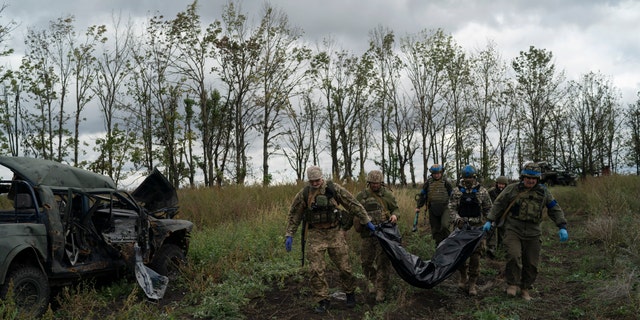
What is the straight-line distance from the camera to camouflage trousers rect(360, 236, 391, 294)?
6.90m

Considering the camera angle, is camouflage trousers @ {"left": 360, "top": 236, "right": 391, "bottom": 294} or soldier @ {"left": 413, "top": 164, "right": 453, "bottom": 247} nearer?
camouflage trousers @ {"left": 360, "top": 236, "right": 391, "bottom": 294}

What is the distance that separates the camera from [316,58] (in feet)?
116

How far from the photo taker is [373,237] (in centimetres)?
699

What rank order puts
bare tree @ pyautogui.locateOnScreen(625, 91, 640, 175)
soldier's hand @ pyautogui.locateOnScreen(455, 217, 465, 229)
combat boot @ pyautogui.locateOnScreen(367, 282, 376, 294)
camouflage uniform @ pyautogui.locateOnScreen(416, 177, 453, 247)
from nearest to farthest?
combat boot @ pyautogui.locateOnScreen(367, 282, 376, 294) < soldier's hand @ pyautogui.locateOnScreen(455, 217, 465, 229) < camouflage uniform @ pyautogui.locateOnScreen(416, 177, 453, 247) < bare tree @ pyautogui.locateOnScreen(625, 91, 640, 175)

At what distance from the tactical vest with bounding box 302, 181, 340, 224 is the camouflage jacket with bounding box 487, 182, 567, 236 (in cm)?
232

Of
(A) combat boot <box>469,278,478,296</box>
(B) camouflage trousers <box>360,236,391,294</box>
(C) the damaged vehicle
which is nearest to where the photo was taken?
(C) the damaged vehicle

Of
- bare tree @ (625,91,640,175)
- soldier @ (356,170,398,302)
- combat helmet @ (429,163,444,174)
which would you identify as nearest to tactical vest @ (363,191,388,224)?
soldier @ (356,170,398,302)

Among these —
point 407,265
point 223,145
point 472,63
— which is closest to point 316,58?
point 223,145

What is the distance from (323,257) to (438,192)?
10.4 ft

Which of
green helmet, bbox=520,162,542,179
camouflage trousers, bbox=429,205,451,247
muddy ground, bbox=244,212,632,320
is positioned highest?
green helmet, bbox=520,162,542,179

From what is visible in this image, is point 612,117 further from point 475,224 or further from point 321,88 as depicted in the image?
point 475,224

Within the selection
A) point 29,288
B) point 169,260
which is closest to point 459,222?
point 169,260

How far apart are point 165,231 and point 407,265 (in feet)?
12.9

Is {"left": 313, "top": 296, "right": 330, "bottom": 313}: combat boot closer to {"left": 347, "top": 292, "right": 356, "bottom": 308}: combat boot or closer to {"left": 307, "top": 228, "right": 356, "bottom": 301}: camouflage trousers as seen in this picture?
{"left": 307, "top": 228, "right": 356, "bottom": 301}: camouflage trousers
